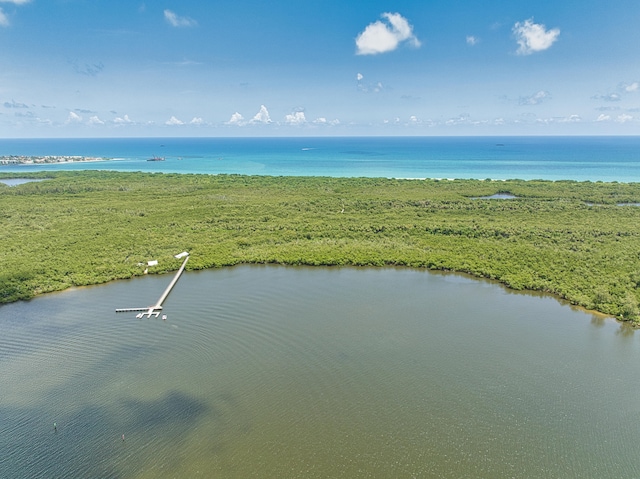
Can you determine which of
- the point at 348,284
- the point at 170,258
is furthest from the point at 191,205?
the point at 348,284

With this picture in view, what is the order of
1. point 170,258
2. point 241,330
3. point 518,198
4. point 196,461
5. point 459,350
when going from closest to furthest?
point 196,461 < point 459,350 < point 241,330 < point 170,258 < point 518,198

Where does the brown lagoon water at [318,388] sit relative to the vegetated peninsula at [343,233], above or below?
below

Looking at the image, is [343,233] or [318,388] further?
[343,233]

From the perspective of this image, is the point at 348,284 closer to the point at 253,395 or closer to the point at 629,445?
the point at 253,395

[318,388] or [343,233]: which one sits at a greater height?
[343,233]

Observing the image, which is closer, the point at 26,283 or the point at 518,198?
the point at 26,283
